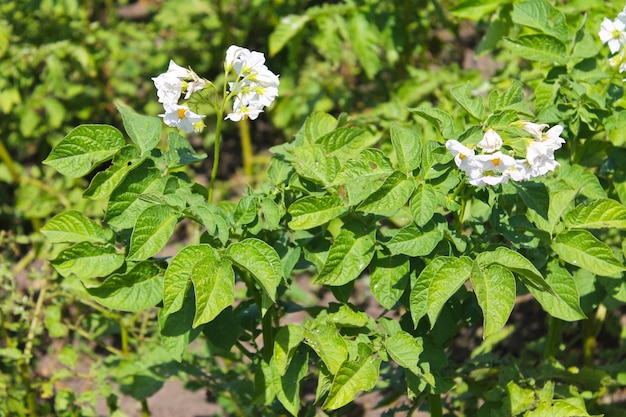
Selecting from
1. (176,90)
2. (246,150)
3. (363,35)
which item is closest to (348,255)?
(176,90)

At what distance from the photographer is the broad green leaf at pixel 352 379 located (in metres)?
1.78

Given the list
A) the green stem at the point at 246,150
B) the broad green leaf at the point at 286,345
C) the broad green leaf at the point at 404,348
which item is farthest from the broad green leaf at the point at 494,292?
the green stem at the point at 246,150

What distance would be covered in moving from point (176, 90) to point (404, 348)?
76cm

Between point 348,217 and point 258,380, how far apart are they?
48 cm

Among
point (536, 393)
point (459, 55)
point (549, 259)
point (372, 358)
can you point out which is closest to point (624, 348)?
point (536, 393)

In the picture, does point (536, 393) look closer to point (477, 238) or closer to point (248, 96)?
point (477, 238)

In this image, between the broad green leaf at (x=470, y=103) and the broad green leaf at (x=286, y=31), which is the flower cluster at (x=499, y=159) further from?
the broad green leaf at (x=286, y=31)

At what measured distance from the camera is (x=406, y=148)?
1.83 meters

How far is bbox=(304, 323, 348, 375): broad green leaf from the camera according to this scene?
181 cm

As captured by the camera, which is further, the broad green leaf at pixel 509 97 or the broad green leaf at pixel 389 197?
the broad green leaf at pixel 509 97

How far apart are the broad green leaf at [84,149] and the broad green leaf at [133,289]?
0.25m

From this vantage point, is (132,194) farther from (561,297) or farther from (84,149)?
(561,297)

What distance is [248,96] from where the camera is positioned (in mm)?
1843

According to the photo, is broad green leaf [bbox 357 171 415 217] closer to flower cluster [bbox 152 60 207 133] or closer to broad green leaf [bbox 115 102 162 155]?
flower cluster [bbox 152 60 207 133]
